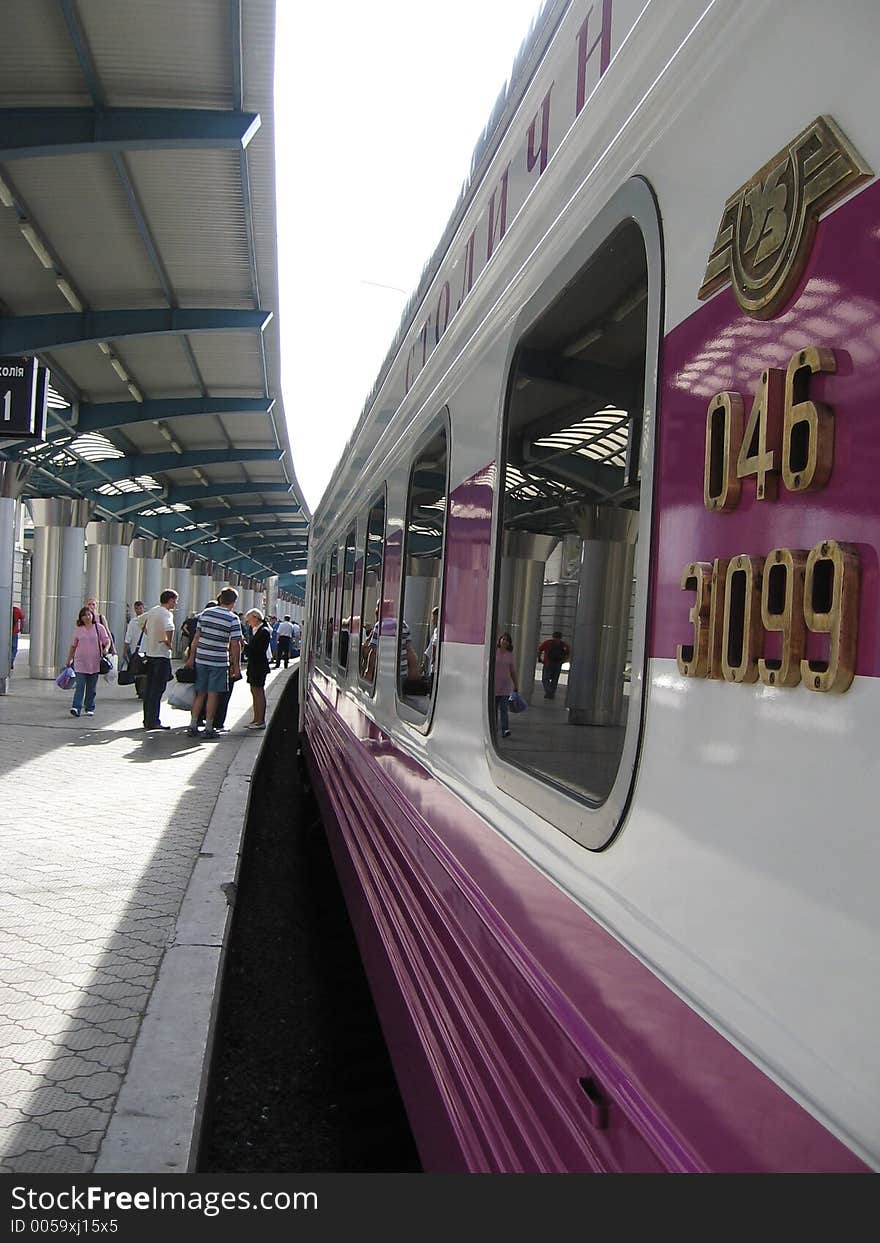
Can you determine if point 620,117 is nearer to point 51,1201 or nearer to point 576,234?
point 576,234

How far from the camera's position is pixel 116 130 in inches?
329

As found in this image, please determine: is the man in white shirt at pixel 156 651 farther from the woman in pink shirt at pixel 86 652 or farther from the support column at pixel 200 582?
the support column at pixel 200 582

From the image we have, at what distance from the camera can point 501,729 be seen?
2.34m

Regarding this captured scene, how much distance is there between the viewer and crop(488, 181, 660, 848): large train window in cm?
194

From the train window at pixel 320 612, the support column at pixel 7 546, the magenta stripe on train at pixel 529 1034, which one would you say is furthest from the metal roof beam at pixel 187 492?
the magenta stripe on train at pixel 529 1034

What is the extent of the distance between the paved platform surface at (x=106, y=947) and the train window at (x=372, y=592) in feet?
4.59

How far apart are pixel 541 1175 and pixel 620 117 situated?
156cm

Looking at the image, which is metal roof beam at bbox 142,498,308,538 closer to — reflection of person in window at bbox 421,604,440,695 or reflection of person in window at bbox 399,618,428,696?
reflection of person in window at bbox 399,618,428,696

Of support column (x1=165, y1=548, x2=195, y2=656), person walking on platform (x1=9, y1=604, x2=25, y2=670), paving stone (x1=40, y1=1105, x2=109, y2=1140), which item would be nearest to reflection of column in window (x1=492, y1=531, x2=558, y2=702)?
paving stone (x1=40, y1=1105, x2=109, y2=1140)

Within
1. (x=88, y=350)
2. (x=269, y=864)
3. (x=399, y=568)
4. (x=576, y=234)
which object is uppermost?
(x=88, y=350)

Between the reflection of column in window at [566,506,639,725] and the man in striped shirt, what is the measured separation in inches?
367

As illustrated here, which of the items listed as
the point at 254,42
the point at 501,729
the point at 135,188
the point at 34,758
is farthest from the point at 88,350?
the point at 501,729

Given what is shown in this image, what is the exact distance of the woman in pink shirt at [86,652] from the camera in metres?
13.4

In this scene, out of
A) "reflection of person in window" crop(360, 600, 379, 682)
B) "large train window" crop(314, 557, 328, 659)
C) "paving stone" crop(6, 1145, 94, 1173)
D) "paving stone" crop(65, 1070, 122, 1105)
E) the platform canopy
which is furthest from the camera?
"large train window" crop(314, 557, 328, 659)
